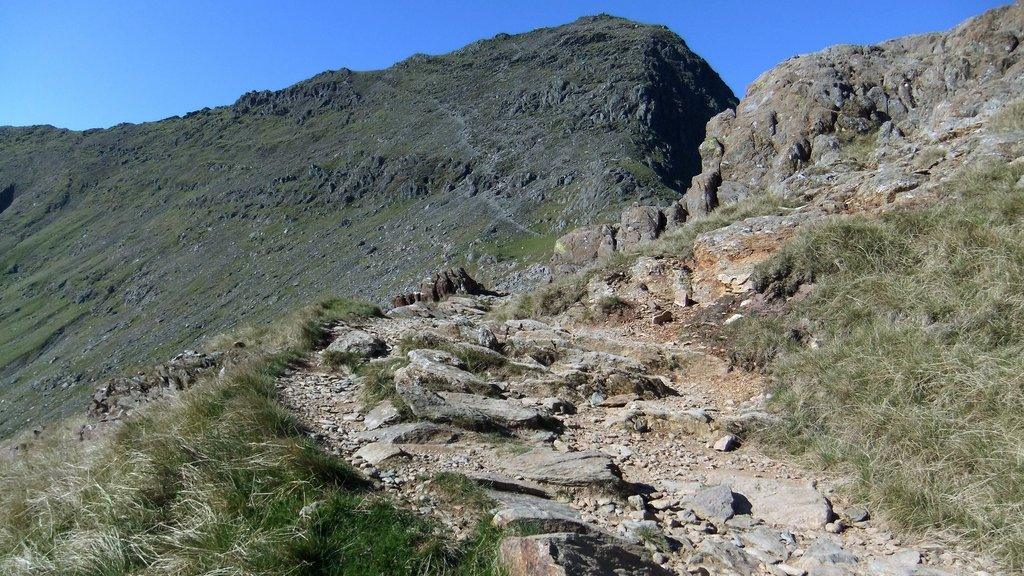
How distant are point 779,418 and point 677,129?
111120 millimetres

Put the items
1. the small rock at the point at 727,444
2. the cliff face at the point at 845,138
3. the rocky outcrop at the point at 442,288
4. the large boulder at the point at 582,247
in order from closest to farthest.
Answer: the small rock at the point at 727,444 < the cliff face at the point at 845,138 < the rocky outcrop at the point at 442,288 < the large boulder at the point at 582,247

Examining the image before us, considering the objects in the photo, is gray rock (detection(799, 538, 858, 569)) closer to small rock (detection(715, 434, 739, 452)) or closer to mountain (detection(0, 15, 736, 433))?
small rock (detection(715, 434, 739, 452))

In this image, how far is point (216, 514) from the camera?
391 cm

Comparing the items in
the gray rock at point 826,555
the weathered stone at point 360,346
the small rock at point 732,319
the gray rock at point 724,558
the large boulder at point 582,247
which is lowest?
the gray rock at point 826,555

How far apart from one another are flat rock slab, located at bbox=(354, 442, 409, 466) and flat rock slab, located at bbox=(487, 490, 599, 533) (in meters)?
1.06

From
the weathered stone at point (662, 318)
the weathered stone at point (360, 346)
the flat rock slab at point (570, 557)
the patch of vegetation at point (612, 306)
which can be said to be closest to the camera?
the flat rock slab at point (570, 557)

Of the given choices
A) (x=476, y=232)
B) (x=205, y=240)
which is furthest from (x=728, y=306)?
(x=205, y=240)

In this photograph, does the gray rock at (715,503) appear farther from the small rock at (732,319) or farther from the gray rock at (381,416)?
the small rock at (732,319)

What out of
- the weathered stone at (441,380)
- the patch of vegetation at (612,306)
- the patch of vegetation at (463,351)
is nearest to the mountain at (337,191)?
the patch of vegetation at (612,306)

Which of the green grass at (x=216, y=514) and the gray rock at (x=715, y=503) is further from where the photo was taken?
the gray rock at (x=715, y=503)

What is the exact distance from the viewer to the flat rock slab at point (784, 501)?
4590 mm

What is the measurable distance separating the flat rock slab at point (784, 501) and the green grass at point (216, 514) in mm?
2495

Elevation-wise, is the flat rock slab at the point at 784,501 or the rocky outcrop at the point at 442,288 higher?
the rocky outcrop at the point at 442,288

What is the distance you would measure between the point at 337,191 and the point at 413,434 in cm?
10942
